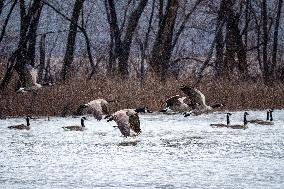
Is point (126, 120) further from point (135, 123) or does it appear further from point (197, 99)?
point (197, 99)

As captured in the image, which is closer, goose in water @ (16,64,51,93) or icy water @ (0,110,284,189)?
icy water @ (0,110,284,189)

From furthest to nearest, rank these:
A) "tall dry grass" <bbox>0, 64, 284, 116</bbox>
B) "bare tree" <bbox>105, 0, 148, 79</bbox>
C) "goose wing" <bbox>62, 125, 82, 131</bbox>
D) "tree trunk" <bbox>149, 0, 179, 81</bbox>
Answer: "bare tree" <bbox>105, 0, 148, 79</bbox>, "tree trunk" <bbox>149, 0, 179, 81</bbox>, "tall dry grass" <bbox>0, 64, 284, 116</bbox>, "goose wing" <bbox>62, 125, 82, 131</bbox>

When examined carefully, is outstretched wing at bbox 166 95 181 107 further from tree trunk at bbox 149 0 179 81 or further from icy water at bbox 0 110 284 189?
tree trunk at bbox 149 0 179 81

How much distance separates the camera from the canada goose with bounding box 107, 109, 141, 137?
9.15 meters

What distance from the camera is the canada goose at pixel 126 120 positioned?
9.15 metres

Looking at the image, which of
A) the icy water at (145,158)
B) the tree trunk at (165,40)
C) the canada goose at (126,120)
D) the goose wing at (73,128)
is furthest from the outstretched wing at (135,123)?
the tree trunk at (165,40)

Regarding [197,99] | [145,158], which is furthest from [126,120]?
[197,99]

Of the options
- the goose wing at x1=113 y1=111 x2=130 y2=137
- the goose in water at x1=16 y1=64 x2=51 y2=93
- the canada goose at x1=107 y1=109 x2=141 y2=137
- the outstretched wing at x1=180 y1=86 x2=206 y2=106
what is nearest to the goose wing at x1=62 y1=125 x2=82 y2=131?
the goose in water at x1=16 y1=64 x2=51 y2=93

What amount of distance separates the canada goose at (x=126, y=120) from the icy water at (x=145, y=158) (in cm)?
28

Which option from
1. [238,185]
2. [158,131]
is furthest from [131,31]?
[238,185]

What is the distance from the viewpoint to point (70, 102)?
52.6 ft

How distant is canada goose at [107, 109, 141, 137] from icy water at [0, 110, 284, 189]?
0.91 feet

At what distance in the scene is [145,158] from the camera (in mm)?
8086

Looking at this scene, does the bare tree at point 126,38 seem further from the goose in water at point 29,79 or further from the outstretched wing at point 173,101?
the outstretched wing at point 173,101
